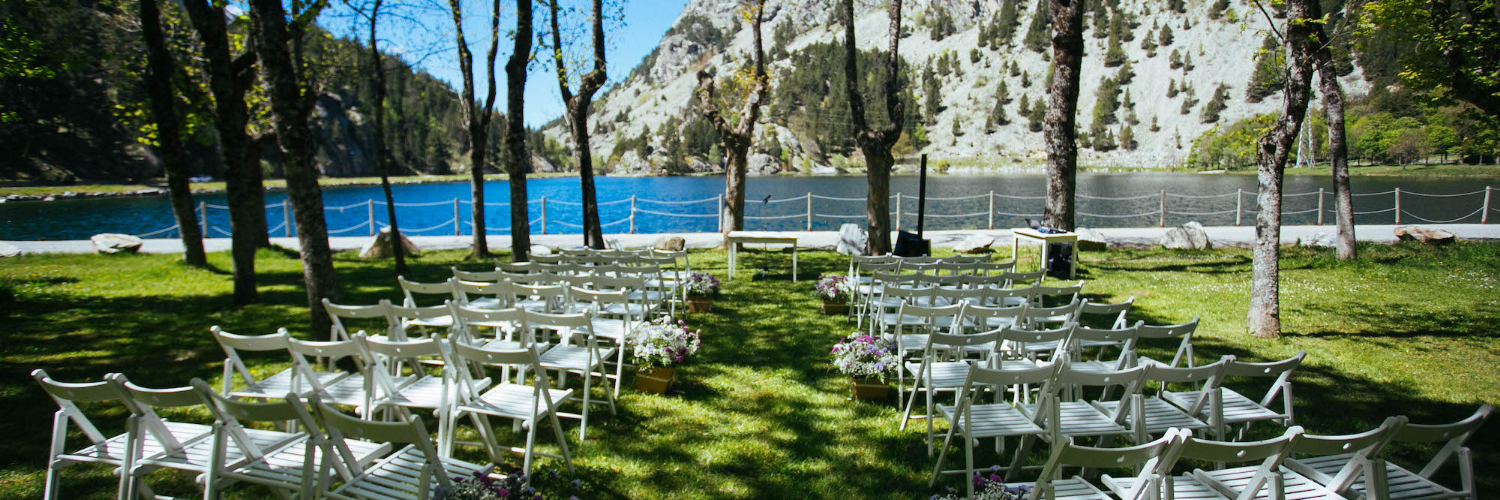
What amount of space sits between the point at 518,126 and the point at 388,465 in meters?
8.46

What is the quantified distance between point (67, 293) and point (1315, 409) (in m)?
12.5

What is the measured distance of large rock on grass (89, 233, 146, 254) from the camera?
41.7 feet

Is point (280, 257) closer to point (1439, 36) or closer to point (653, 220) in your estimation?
point (1439, 36)

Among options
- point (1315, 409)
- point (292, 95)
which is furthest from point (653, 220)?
point (1315, 409)

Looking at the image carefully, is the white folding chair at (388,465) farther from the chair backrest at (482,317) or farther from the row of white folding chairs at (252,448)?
the chair backrest at (482,317)

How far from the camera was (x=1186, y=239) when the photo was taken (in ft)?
44.8

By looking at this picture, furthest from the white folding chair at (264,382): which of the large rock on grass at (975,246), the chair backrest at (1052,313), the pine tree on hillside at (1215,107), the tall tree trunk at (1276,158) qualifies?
the pine tree on hillside at (1215,107)

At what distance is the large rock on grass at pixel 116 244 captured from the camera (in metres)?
12.7

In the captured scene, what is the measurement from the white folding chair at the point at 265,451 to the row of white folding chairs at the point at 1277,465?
2.51 metres

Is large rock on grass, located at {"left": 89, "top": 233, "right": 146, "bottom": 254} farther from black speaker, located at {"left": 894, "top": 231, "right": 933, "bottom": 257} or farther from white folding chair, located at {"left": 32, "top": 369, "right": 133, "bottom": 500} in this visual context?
black speaker, located at {"left": 894, "top": 231, "right": 933, "bottom": 257}

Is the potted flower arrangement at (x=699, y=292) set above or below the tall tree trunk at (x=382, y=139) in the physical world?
below

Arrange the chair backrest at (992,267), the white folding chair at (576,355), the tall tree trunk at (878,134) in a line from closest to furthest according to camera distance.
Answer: the white folding chair at (576,355), the chair backrest at (992,267), the tall tree trunk at (878,134)

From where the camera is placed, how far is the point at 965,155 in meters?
125

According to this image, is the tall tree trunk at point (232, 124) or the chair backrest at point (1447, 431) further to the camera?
the tall tree trunk at point (232, 124)
